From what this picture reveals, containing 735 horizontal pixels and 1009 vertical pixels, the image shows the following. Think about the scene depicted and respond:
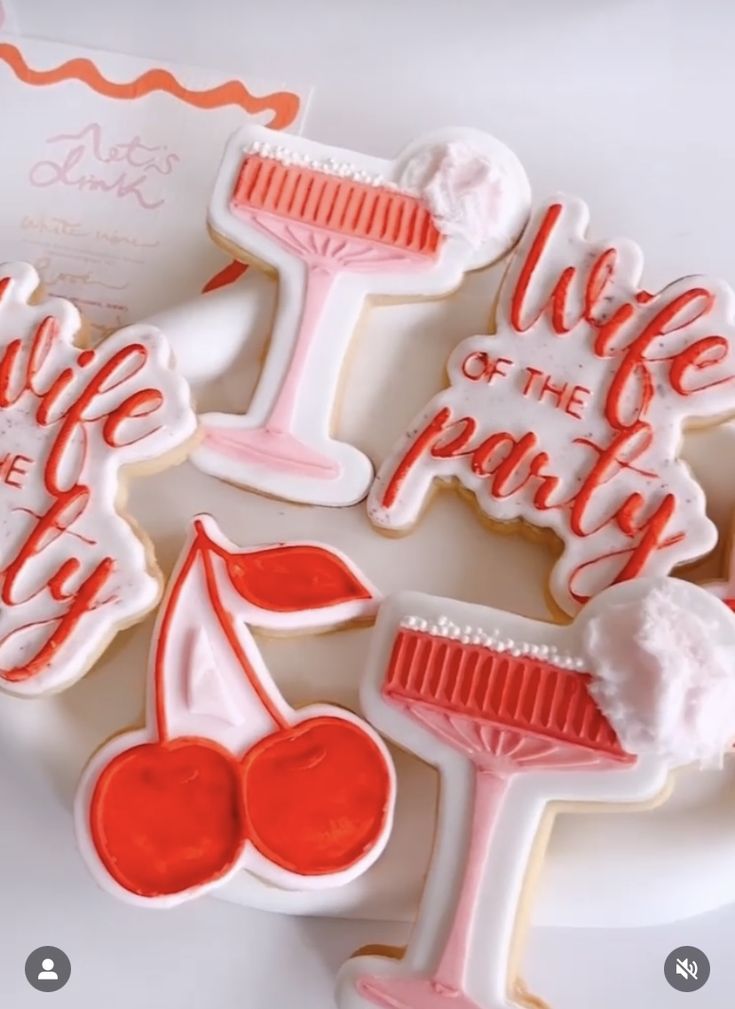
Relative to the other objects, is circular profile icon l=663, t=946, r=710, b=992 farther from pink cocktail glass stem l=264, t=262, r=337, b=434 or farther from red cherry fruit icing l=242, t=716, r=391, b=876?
pink cocktail glass stem l=264, t=262, r=337, b=434

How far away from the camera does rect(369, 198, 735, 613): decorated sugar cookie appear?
2.78 feet

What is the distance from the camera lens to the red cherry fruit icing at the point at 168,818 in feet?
2.58

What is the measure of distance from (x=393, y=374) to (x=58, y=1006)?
55 cm

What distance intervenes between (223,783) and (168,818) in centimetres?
4

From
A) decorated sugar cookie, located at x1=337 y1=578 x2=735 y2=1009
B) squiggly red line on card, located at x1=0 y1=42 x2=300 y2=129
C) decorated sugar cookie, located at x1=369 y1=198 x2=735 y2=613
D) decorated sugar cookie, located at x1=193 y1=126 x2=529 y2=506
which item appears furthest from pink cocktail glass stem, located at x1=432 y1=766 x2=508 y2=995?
squiggly red line on card, located at x1=0 y1=42 x2=300 y2=129

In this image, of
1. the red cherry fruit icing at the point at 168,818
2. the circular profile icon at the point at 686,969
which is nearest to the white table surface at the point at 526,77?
the red cherry fruit icing at the point at 168,818

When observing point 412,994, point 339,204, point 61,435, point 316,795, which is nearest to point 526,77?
point 339,204

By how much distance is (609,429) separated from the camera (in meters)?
0.87

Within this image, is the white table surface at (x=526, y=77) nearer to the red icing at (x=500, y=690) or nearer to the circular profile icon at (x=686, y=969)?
the red icing at (x=500, y=690)

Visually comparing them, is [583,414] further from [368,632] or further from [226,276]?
[226,276]

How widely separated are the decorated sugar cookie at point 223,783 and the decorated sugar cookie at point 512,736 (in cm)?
5

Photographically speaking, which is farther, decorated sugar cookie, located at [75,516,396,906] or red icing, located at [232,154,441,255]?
red icing, located at [232,154,441,255]

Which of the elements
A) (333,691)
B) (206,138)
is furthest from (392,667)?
(206,138)

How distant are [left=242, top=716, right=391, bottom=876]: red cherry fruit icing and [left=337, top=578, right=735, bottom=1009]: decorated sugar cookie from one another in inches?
1.3
